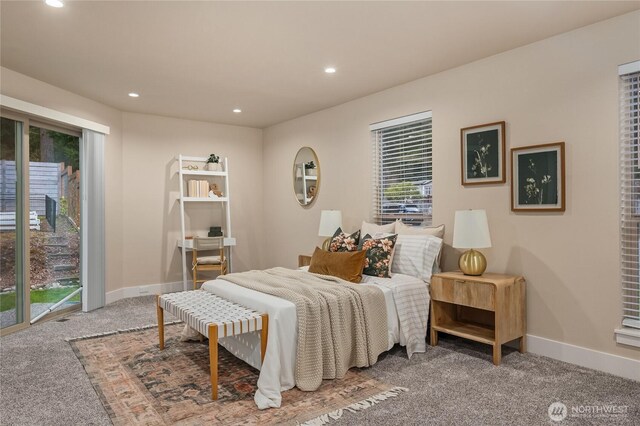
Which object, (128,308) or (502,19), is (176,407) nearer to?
(128,308)

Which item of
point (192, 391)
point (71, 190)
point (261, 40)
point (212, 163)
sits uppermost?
point (261, 40)

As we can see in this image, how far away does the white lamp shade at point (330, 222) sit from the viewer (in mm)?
4910

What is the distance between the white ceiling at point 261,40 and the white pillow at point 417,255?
162 centimetres

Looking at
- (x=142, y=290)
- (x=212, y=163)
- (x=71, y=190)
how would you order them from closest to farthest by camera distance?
1. (x=71, y=190)
2. (x=142, y=290)
3. (x=212, y=163)

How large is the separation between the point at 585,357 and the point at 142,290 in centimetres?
519

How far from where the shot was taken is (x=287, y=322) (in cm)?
278

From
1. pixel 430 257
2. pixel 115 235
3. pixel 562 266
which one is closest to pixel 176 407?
pixel 430 257

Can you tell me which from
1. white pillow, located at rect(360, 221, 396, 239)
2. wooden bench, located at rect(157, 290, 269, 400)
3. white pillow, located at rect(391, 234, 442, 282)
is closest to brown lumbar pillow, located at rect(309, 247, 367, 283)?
white pillow, located at rect(391, 234, 442, 282)

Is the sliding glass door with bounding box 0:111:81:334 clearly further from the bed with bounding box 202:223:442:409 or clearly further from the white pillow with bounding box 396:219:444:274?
Result: the white pillow with bounding box 396:219:444:274

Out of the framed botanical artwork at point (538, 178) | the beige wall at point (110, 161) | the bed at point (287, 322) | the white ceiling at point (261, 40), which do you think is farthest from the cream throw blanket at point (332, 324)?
the beige wall at point (110, 161)

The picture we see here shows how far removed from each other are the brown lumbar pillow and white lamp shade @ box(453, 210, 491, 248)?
0.82m

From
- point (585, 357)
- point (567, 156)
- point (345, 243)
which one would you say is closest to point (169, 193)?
point (345, 243)

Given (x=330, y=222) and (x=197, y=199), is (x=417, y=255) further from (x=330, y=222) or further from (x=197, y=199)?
(x=197, y=199)

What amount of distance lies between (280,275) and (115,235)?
294cm
